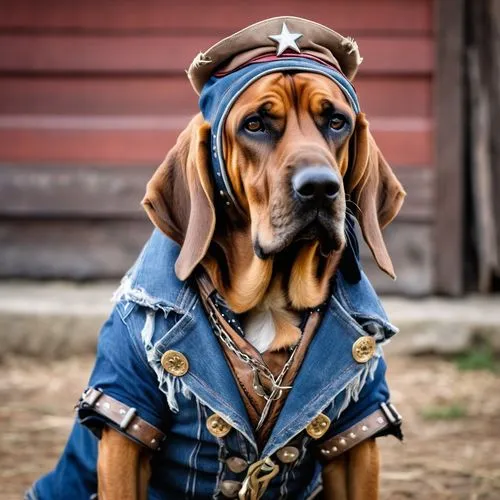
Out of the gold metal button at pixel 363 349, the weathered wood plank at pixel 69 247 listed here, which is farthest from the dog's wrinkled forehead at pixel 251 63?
the weathered wood plank at pixel 69 247

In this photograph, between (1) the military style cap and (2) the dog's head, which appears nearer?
(2) the dog's head

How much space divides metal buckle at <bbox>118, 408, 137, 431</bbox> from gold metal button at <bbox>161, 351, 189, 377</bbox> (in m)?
0.14

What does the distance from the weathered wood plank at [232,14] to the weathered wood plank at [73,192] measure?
0.89 meters

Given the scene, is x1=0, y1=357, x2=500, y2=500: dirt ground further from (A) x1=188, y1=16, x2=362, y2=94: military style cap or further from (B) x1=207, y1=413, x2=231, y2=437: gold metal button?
(A) x1=188, y1=16, x2=362, y2=94: military style cap

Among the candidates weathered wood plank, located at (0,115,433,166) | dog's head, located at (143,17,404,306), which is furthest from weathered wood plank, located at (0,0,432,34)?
dog's head, located at (143,17,404,306)

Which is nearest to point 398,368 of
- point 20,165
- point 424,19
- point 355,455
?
point 424,19

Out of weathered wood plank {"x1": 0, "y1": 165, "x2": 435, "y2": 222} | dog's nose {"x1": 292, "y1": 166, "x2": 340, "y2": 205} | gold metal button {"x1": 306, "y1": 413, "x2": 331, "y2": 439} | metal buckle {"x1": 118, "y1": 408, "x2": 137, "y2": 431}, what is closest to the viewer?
dog's nose {"x1": 292, "y1": 166, "x2": 340, "y2": 205}

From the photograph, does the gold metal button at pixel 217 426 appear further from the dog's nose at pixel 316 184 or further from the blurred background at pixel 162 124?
the blurred background at pixel 162 124

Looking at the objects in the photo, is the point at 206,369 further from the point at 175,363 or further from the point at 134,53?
the point at 134,53

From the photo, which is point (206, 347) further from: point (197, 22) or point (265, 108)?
point (197, 22)

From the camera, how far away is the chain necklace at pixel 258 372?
2961 millimetres

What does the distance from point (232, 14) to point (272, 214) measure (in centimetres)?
391

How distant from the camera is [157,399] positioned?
294cm

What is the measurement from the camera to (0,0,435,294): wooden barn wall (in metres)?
6.52
